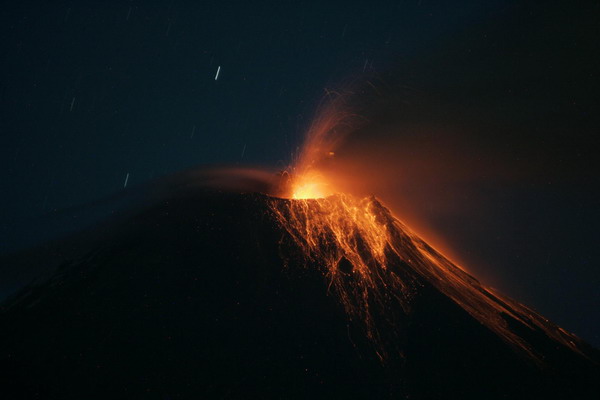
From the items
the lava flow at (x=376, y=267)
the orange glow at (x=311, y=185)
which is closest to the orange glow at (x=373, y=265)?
the lava flow at (x=376, y=267)

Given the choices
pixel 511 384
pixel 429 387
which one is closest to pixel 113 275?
pixel 429 387

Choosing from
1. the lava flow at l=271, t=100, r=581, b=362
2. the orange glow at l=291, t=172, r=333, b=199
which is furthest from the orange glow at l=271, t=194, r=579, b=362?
the orange glow at l=291, t=172, r=333, b=199

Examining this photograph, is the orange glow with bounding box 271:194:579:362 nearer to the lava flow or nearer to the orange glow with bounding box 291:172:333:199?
the lava flow

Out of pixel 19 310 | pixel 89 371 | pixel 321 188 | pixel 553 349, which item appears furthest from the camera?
pixel 321 188

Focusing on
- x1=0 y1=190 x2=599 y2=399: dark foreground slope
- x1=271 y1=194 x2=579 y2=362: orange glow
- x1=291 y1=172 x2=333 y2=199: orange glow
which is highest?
x1=291 y1=172 x2=333 y2=199: orange glow

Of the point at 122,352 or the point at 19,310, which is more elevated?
the point at 122,352

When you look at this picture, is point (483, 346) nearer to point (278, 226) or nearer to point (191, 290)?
point (278, 226)

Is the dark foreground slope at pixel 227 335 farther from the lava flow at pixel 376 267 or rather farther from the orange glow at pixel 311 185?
the orange glow at pixel 311 185
